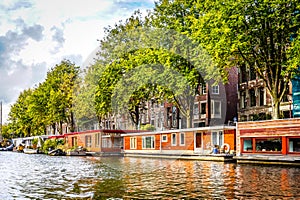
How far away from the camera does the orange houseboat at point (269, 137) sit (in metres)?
38.0

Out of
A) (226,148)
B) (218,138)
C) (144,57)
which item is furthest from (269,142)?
(144,57)

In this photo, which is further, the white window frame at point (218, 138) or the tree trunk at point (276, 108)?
the white window frame at point (218, 138)

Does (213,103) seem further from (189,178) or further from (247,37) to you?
(189,178)

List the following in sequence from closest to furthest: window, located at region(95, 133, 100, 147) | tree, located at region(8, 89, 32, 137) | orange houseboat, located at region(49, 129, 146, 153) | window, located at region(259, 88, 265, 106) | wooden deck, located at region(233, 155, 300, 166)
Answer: wooden deck, located at region(233, 155, 300, 166)
window, located at region(259, 88, 265, 106)
orange houseboat, located at region(49, 129, 146, 153)
window, located at region(95, 133, 100, 147)
tree, located at region(8, 89, 32, 137)

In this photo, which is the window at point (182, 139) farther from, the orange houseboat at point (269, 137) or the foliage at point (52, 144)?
the foliage at point (52, 144)

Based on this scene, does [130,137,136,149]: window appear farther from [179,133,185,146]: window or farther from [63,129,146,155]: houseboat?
[179,133,185,146]: window

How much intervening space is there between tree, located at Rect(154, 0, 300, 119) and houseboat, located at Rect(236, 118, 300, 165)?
7.06ft

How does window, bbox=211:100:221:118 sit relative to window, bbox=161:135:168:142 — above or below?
above

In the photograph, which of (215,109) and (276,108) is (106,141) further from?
(276,108)

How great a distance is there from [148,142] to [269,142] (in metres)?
22.0

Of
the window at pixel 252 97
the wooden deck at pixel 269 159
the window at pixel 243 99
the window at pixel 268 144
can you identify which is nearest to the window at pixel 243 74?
the window at pixel 243 99

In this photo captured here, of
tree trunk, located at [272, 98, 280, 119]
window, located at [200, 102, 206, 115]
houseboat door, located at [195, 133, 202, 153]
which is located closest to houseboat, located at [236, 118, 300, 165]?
tree trunk, located at [272, 98, 280, 119]

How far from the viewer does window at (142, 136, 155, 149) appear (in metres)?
58.7

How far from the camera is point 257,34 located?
135ft
